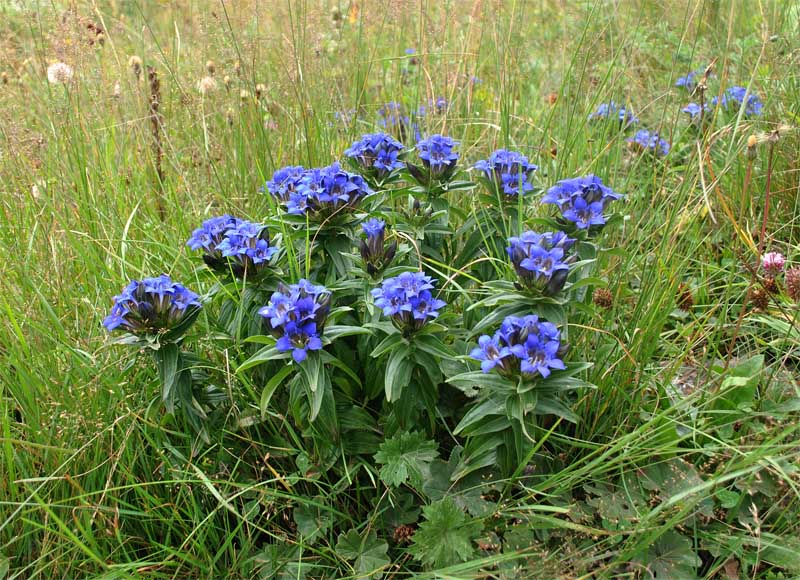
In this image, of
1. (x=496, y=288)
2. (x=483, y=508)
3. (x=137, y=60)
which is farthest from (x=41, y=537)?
(x=137, y=60)

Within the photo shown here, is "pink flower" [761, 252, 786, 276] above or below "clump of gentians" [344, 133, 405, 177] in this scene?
below

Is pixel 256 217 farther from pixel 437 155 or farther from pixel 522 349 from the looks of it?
pixel 522 349

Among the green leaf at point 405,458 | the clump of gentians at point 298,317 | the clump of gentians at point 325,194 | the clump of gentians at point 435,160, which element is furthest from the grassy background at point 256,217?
the clump of gentians at point 435,160

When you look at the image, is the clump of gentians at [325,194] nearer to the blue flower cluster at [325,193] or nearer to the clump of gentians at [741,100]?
the blue flower cluster at [325,193]

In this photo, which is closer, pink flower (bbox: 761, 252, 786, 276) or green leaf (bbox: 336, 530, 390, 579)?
green leaf (bbox: 336, 530, 390, 579)

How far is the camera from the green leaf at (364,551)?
80.4 inches

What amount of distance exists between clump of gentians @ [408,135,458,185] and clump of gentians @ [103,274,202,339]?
3.05 feet

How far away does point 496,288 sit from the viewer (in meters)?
2.16

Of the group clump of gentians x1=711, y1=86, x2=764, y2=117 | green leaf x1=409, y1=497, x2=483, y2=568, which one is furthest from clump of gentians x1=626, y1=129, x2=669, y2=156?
green leaf x1=409, y1=497, x2=483, y2=568

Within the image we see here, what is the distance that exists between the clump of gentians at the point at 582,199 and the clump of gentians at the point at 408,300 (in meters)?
0.58

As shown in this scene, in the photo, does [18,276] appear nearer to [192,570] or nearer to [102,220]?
[102,220]

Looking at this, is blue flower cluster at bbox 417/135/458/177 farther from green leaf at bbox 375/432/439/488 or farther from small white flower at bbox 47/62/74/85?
small white flower at bbox 47/62/74/85

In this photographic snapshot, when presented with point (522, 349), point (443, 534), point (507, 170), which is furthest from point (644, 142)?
point (443, 534)

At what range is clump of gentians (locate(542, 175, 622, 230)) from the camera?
2.24 meters
